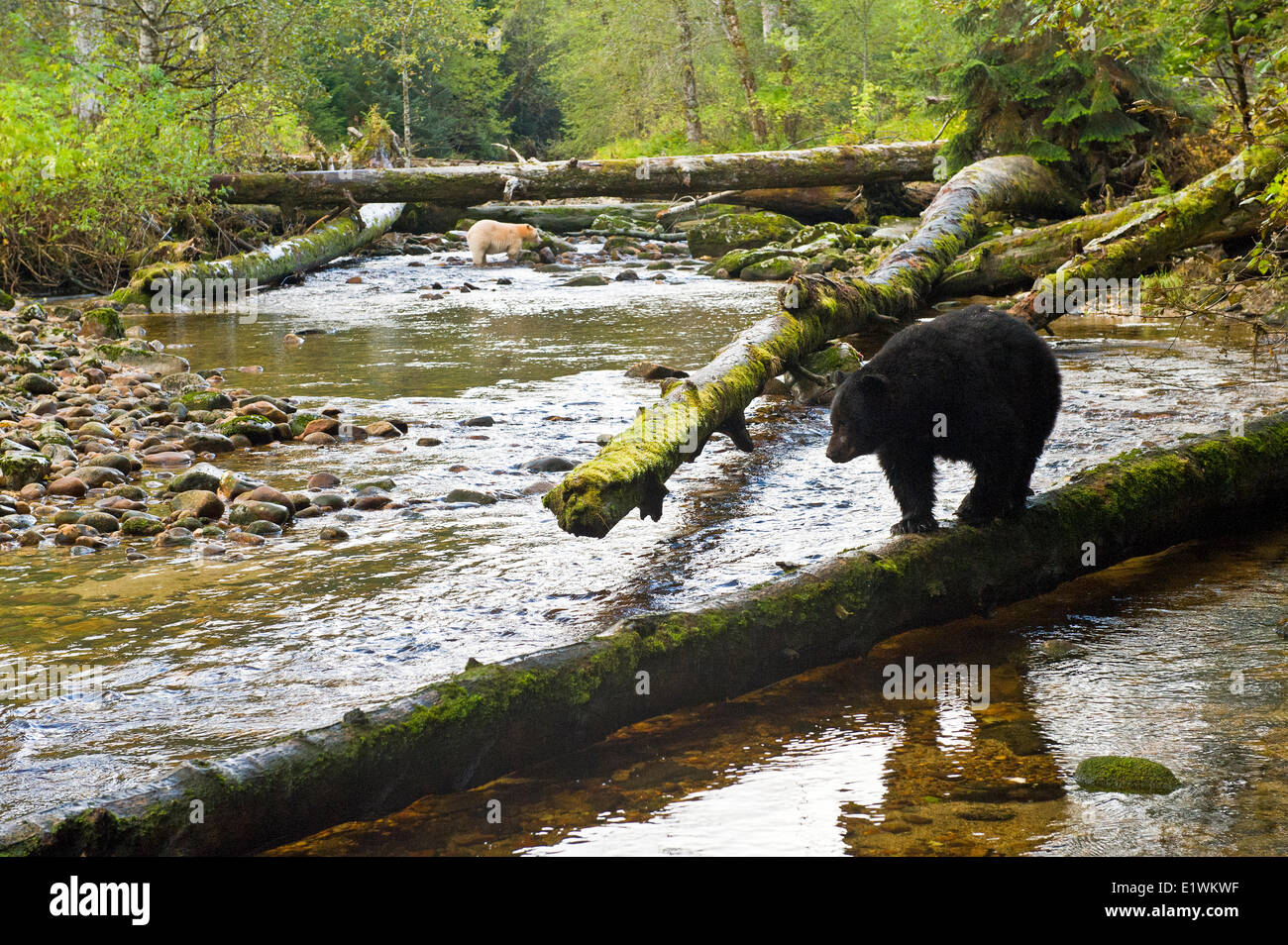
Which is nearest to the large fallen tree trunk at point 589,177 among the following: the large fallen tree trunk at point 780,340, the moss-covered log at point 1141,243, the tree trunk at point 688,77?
the large fallen tree trunk at point 780,340

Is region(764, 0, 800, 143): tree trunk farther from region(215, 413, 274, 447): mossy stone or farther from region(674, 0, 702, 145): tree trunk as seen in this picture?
region(215, 413, 274, 447): mossy stone

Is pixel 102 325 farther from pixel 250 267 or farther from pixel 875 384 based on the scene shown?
pixel 875 384

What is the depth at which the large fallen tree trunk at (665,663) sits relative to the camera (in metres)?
3.04

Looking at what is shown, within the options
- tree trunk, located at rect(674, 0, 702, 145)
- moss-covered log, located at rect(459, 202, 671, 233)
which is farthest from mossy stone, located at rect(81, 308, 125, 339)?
tree trunk, located at rect(674, 0, 702, 145)

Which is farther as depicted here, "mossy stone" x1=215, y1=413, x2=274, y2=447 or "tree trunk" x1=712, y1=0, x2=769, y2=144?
"tree trunk" x1=712, y1=0, x2=769, y2=144

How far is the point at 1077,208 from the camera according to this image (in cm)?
1706

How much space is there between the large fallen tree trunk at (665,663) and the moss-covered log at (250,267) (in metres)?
Result: 14.5

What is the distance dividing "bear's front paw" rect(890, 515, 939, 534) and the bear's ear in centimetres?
60

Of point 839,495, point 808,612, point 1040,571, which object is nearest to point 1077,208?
point 839,495

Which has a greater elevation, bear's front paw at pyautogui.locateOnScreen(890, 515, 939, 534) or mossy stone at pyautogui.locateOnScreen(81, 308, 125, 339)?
mossy stone at pyautogui.locateOnScreen(81, 308, 125, 339)

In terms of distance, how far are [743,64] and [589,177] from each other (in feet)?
54.2

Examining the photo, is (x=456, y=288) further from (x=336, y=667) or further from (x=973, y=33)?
(x=336, y=667)

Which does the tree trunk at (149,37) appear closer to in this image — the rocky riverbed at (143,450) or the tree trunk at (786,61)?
the rocky riverbed at (143,450)

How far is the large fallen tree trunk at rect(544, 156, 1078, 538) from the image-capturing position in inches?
208
